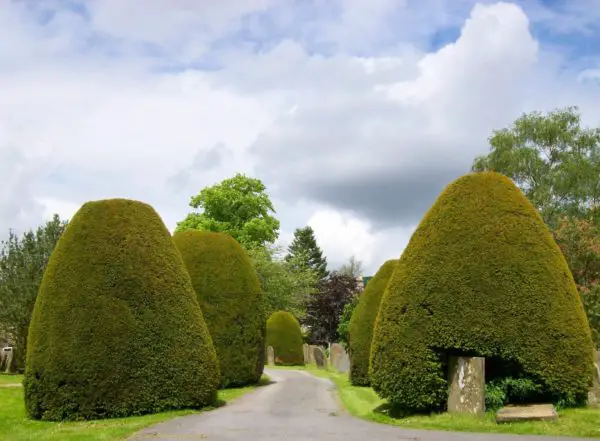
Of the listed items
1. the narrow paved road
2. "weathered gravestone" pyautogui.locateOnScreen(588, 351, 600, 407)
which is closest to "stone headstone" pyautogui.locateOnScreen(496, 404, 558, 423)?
the narrow paved road

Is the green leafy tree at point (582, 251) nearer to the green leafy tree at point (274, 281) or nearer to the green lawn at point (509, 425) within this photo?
the green lawn at point (509, 425)

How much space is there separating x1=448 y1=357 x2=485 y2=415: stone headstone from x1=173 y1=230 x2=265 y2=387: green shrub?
10160 mm

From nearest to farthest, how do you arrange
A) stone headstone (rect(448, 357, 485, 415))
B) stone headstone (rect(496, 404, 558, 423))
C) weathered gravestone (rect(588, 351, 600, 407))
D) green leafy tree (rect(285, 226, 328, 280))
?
stone headstone (rect(496, 404, 558, 423)) → stone headstone (rect(448, 357, 485, 415)) → weathered gravestone (rect(588, 351, 600, 407)) → green leafy tree (rect(285, 226, 328, 280))

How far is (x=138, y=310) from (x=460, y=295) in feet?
22.5

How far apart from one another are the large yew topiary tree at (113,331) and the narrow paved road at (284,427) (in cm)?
111

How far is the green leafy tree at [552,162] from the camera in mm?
36656

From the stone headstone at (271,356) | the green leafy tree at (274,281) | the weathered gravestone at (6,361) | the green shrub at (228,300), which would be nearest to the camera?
the green shrub at (228,300)

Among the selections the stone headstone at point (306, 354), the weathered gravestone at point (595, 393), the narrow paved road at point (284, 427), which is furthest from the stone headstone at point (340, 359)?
the weathered gravestone at point (595, 393)

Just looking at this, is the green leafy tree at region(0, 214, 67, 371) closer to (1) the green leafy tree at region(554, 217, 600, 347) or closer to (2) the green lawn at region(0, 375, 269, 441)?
(2) the green lawn at region(0, 375, 269, 441)

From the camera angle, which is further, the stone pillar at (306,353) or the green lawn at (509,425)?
the stone pillar at (306,353)

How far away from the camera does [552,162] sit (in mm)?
39094

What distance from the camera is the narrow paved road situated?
10789 mm

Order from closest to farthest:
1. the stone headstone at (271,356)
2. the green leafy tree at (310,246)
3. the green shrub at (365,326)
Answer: the green shrub at (365,326) → the stone headstone at (271,356) → the green leafy tree at (310,246)

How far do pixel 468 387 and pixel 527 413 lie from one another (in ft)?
3.86
